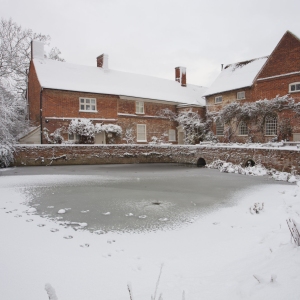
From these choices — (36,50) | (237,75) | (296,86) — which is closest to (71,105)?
(36,50)

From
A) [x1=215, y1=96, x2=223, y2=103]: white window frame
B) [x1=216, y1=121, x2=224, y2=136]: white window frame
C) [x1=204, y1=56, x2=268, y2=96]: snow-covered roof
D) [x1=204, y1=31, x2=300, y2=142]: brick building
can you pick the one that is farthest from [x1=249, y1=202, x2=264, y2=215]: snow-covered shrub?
[x1=215, y1=96, x2=223, y2=103]: white window frame

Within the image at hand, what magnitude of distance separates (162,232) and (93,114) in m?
21.0

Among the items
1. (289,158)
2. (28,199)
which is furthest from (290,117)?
(28,199)

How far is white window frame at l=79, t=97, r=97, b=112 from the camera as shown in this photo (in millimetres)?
24947

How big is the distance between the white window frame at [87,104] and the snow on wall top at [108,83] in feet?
2.93

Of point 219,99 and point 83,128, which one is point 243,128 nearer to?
point 219,99

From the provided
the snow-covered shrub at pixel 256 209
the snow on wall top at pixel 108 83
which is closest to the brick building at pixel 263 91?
the snow on wall top at pixel 108 83

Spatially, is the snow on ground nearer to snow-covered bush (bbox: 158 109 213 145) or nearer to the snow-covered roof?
the snow-covered roof

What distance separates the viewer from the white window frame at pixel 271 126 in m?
23.5

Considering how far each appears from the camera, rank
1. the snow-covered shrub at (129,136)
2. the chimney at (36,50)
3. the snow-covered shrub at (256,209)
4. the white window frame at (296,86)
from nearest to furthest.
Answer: the snow-covered shrub at (256,209) → the white window frame at (296,86) → the chimney at (36,50) → the snow-covered shrub at (129,136)

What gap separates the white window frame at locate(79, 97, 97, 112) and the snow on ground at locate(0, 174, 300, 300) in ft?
62.7

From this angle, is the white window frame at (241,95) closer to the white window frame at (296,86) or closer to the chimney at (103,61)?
the white window frame at (296,86)

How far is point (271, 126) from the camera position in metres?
23.8

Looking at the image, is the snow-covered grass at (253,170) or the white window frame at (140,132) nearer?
the snow-covered grass at (253,170)
